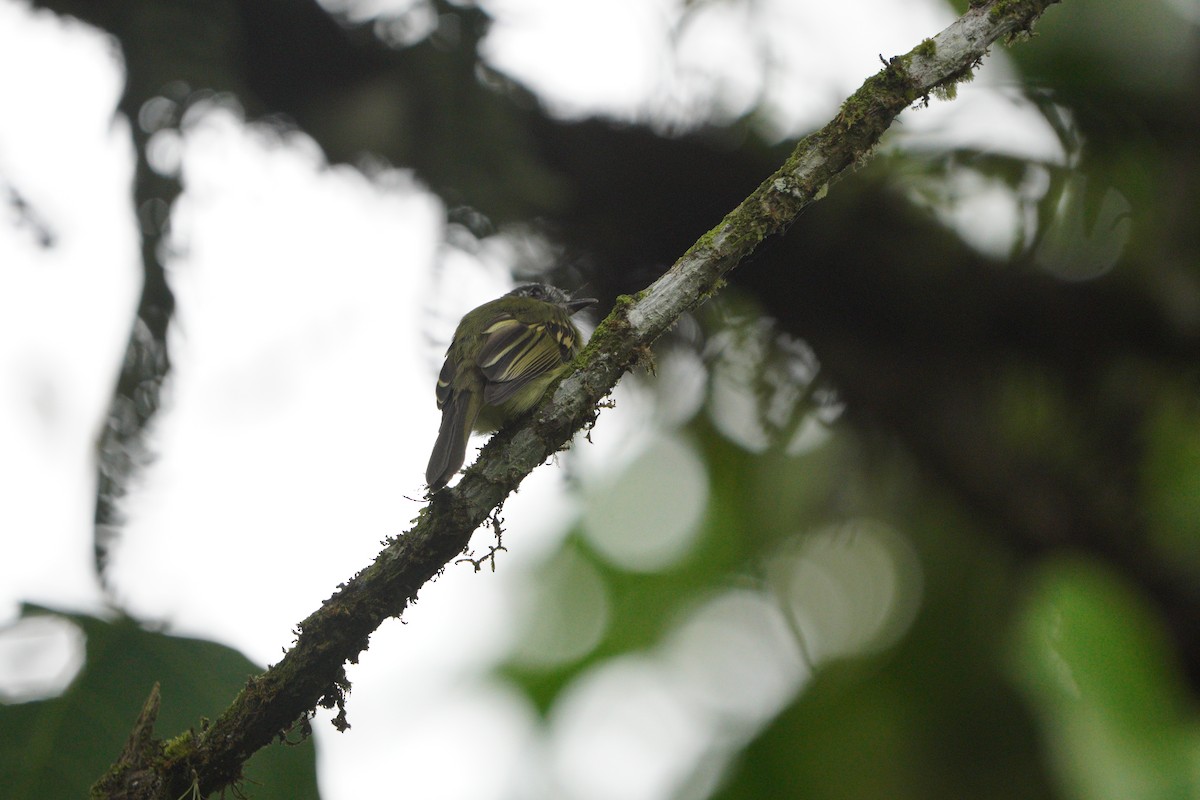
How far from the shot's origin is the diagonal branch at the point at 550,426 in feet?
6.33

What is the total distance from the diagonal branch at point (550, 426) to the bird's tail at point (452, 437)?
0.47 feet

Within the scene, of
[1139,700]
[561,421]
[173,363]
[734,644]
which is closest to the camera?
[1139,700]

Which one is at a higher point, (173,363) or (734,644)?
(173,363)

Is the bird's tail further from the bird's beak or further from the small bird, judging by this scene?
the bird's beak

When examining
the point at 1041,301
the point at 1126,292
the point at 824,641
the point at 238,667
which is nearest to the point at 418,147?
the point at 238,667

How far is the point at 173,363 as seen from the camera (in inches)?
114

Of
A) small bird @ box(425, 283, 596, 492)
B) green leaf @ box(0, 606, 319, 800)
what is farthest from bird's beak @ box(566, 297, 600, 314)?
green leaf @ box(0, 606, 319, 800)

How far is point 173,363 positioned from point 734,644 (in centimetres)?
314

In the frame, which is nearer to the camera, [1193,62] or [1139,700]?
[1139,700]

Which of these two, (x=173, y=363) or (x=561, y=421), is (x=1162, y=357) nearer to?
(x=561, y=421)

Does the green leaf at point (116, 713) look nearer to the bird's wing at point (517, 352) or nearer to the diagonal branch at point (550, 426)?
the diagonal branch at point (550, 426)

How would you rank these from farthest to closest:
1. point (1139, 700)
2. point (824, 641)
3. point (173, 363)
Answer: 1. point (824, 641)
2. point (173, 363)
3. point (1139, 700)

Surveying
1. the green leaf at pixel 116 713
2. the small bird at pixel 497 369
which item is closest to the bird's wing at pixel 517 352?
the small bird at pixel 497 369

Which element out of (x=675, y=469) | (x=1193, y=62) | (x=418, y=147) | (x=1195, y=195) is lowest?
(x=675, y=469)
